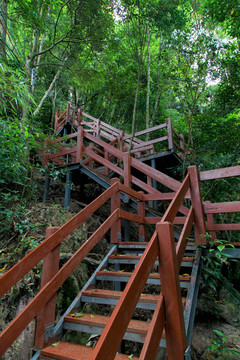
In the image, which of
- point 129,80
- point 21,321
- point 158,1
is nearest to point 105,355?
point 21,321

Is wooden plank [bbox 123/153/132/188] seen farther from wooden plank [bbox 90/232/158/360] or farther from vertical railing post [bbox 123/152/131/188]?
wooden plank [bbox 90/232/158/360]

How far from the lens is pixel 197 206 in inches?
112

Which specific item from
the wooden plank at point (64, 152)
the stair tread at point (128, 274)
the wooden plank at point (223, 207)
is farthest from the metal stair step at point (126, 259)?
the wooden plank at point (64, 152)

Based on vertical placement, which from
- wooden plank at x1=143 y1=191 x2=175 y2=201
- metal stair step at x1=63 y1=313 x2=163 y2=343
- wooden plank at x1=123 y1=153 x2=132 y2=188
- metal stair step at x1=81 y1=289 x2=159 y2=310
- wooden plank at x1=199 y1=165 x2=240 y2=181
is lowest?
metal stair step at x1=63 y1=313 x2=163 y2=343

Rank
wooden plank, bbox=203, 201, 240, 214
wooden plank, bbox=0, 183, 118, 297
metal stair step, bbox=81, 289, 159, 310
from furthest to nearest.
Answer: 1. wooden plank, bbox=203, 201, 240, 214
2. metal stair step, bbox=81, 289, 159, 310
3. wooden plank, bbox=0, 183, 118, 297

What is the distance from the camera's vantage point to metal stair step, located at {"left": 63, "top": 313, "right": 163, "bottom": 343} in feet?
6.35

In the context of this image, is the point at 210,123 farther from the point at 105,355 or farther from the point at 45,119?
the point at 45,119

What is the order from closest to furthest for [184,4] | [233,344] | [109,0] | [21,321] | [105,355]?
[105,355], [21,321], [233,344], [109,0], [184,4]

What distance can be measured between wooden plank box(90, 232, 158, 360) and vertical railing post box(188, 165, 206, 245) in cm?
158

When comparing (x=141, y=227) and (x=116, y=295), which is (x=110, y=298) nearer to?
(x=116, y=295)

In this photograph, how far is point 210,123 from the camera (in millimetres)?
7863

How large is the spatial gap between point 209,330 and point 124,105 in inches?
570

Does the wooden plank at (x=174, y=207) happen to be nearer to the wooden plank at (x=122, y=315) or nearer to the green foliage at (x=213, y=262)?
the wooden plank at (x=122, y=315)

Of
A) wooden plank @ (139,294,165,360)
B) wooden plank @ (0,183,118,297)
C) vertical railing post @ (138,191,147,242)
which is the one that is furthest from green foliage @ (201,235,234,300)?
wooden plank @ (0,183,118,297)
